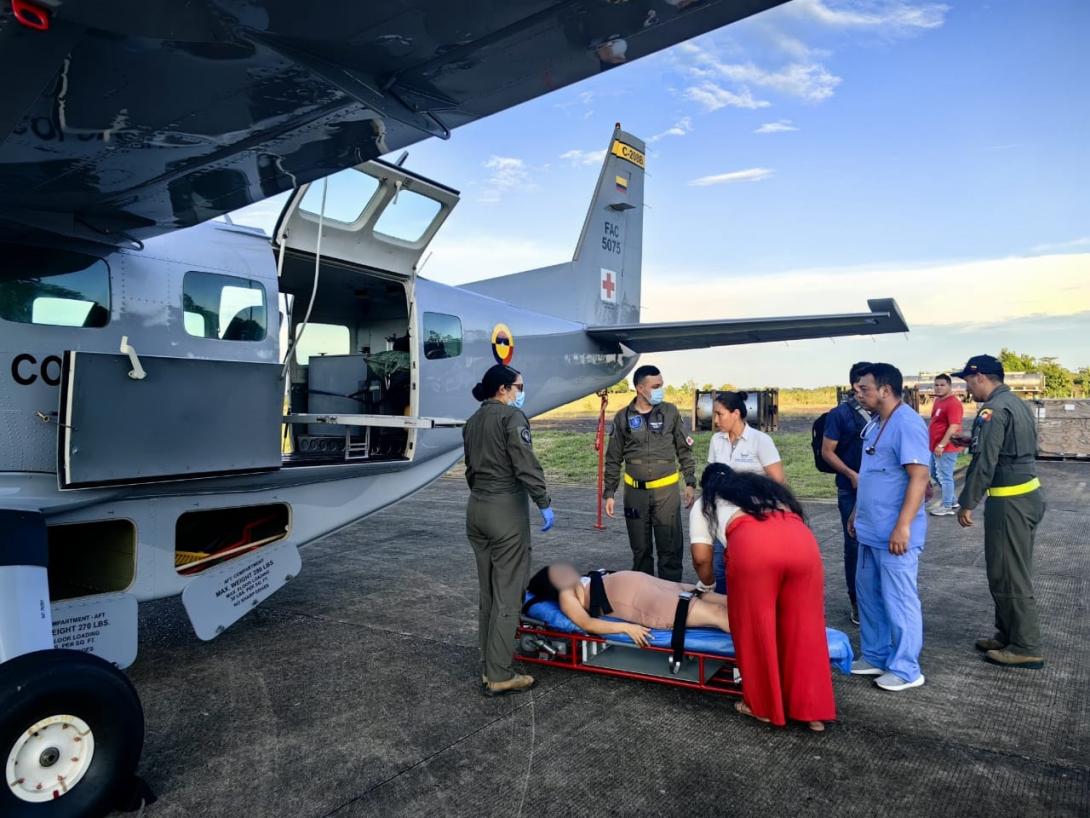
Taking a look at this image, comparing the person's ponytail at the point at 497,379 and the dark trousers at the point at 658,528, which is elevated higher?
the person's ponytail at the point at 497,379

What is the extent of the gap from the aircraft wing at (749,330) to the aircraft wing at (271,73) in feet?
13.6

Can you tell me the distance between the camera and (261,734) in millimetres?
3744

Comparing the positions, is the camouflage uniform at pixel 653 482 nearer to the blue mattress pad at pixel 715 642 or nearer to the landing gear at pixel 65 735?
the blue mattress pad at pixel 715 642

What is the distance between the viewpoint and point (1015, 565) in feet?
14.3

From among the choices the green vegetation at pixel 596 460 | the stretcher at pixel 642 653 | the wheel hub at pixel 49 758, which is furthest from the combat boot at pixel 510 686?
the green vegetation at pixel 596 460

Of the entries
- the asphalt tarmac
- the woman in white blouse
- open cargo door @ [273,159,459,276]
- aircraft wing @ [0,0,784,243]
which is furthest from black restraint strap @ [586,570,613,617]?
open cargo door @ [273,159,459,276]

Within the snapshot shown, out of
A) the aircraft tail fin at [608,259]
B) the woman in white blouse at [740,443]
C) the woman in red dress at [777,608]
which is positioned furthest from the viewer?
the aircraft tail fin at [608,259]

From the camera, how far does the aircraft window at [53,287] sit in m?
4.01

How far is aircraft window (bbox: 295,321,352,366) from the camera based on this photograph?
24.2 ft

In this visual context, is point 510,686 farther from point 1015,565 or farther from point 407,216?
point 407,216

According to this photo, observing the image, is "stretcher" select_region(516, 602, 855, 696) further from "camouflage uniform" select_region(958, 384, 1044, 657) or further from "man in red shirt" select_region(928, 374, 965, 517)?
"man in red shirt" select_region(928, 374, 965, 517)

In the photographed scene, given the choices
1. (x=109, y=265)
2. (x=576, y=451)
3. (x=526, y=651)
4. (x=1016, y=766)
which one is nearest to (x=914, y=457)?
(x=1016, y=766)

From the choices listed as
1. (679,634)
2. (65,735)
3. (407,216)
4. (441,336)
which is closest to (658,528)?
(679,634)

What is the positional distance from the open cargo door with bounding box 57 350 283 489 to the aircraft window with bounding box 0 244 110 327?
0.52 metres
